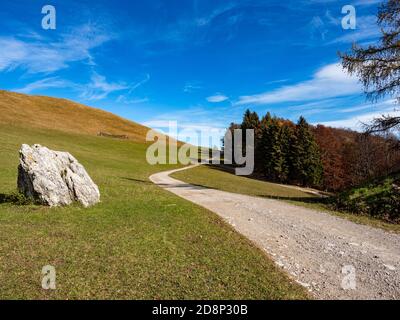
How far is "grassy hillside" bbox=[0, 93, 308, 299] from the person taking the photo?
7.64 m

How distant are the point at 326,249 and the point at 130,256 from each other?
23.1 ft

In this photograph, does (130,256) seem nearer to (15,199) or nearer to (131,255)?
(131,255)

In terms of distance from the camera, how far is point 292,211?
59.5 feet

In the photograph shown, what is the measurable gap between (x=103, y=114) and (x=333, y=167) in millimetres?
92736

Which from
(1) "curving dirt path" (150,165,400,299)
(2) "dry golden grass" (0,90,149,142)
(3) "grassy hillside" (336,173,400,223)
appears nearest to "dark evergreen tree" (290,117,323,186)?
(3) "grassy hillside" (336,173,400,223)

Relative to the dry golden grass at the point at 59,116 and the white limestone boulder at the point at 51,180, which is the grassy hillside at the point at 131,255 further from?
the dry golden grass at the point at 59,116

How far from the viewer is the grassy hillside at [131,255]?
764 cm

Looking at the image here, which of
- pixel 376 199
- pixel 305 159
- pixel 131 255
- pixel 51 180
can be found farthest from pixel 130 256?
pixel 305 159

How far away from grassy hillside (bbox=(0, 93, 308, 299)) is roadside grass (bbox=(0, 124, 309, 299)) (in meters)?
0.03

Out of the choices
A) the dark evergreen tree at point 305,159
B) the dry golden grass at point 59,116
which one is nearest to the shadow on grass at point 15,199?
the dry golden grass at point 59,116

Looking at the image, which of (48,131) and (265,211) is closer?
(265,211)
